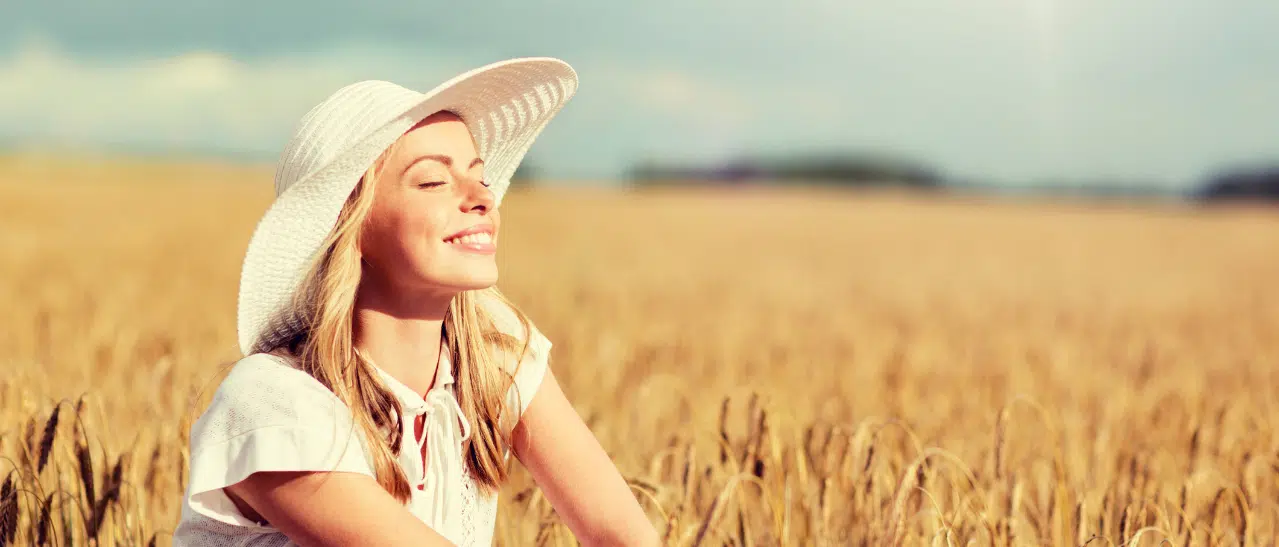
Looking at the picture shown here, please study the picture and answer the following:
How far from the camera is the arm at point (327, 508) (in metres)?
1.38

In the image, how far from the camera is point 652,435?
335 cm

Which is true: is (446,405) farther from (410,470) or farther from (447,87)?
(447,87)

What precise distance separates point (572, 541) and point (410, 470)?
54 cm

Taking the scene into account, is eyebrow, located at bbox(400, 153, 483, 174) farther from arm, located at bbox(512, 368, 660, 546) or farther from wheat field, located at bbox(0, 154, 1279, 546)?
wheat field, located at bbox(0, 154, 1279, 546)

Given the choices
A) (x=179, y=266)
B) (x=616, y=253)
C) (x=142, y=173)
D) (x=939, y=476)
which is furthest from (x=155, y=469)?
(x=142, y=173)

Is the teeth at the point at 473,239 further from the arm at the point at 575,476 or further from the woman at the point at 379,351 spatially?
the arm at the point at 575,476

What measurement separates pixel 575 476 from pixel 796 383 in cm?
304

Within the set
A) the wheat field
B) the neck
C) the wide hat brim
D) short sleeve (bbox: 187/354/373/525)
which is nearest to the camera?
short sleeve (bbox: 187/354/373/525)

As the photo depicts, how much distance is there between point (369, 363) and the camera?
1544 millimetres

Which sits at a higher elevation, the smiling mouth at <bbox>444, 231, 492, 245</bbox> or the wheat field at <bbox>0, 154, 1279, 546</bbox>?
the smiling mouth at <bbox>444, 231, 492, 245</bbox>

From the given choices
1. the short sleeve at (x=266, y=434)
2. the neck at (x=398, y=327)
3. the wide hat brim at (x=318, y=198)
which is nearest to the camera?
the short sleeve at (x=266, y=434)

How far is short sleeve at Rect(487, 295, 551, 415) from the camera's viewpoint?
174 cm

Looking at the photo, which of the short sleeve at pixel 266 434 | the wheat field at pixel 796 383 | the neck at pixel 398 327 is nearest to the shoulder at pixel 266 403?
the short sleeve at pixel 266 434

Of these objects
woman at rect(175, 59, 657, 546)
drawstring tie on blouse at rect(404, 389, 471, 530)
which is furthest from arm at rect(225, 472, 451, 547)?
drawstring tie on blouse at rect(404, 389, 471, 530)
